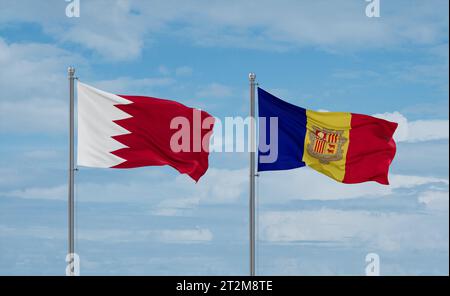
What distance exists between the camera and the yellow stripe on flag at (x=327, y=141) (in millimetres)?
22422

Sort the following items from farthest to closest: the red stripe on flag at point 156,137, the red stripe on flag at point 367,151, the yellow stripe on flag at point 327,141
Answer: the red stripe on flag at point 367,151, the yellow stripe on flag at point 327,141, the red stripe on flag at point 156,137

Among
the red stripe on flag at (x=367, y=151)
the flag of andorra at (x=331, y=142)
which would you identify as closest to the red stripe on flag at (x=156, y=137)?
the flag of andorra at (x=331, y=142)

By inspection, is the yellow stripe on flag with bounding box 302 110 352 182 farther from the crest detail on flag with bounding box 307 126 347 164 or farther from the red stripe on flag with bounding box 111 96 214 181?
the red stripe on flag with bounding box 111 96 214 181

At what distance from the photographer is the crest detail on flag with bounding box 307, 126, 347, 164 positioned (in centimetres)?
2245

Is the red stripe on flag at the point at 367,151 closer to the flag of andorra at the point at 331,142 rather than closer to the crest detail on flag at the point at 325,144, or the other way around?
the flag of andorra at the point at 331,142

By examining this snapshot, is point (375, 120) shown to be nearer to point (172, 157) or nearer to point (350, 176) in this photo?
point (350, 176)

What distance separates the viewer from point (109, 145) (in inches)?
857

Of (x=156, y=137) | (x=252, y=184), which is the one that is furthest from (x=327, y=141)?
(x=156, y=137)

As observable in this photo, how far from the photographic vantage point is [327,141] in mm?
22578

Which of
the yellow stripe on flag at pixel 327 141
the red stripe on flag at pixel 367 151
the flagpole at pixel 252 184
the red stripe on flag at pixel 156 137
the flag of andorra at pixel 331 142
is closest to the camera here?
the flagpole at pixel 252 184

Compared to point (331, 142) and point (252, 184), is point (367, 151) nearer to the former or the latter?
point (331, 142)

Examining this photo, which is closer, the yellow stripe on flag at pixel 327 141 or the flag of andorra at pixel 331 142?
the flag of andorra at pixel 331 142
